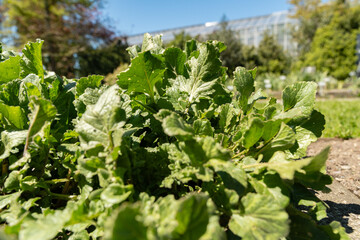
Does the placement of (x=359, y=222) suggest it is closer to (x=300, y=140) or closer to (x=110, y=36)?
(x=300, y=140)

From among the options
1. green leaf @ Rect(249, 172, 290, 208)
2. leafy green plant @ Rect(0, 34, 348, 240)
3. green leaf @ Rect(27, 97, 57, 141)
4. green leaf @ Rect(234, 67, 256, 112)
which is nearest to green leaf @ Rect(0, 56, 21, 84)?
leafy green plant @ Rect(0, 34, 348, 240)

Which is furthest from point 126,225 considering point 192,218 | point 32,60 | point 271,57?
point 271,57

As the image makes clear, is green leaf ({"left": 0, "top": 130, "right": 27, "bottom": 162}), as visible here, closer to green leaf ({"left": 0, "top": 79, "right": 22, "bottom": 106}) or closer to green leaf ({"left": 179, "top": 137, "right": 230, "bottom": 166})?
green leaf ({"left": 0, "top": 79, "right": 22, "bottom": 106})

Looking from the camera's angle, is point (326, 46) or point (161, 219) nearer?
point (161, 219)

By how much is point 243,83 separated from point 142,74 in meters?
0.33

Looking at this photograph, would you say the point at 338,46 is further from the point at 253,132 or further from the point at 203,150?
the point at 203,150

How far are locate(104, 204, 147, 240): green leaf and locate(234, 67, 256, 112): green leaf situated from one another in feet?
1.82

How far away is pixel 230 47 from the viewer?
18.5 meters

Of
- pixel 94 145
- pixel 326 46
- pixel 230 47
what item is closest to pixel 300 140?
pixel 94 145

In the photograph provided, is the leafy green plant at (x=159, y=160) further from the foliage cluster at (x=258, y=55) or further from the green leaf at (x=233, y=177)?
the foliage cluster at (x=258, y=55)

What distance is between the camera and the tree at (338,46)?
17.8 metres

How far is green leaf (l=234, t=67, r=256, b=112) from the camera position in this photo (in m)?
0.85

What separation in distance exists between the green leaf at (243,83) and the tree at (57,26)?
1387 cm

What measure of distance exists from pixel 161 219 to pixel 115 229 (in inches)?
4.1
